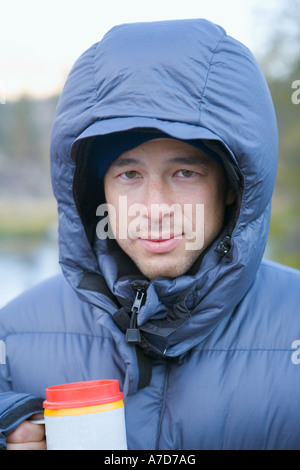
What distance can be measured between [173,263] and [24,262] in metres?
16.6

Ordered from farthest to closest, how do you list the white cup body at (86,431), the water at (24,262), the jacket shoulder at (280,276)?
the water at (24,262)
the jacket shoulder at (280,276)
the white cup body at (86,431)

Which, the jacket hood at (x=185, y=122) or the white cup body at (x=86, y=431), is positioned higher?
the jacket hood at (x=185, y=122)

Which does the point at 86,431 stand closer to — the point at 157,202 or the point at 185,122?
the point at 157,202

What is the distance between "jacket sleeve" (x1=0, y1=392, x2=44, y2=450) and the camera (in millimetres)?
1578

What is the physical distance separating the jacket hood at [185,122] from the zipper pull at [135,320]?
0.10 feet

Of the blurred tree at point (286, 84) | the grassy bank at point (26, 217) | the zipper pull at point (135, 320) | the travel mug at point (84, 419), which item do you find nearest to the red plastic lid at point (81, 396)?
the travel mug at point (84, 419)

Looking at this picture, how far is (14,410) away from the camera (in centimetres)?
161

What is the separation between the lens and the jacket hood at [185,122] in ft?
5.78

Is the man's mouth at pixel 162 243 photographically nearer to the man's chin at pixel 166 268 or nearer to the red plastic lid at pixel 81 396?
the man's chin at pixel 166 268

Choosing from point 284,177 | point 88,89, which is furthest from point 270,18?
point 88,89

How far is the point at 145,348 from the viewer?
1.87m

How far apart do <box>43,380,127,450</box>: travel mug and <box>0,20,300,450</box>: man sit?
207 millimetres

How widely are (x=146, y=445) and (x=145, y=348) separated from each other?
0.31 metres

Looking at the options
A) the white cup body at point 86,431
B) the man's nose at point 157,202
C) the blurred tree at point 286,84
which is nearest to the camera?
the white cup body at point 86,431
